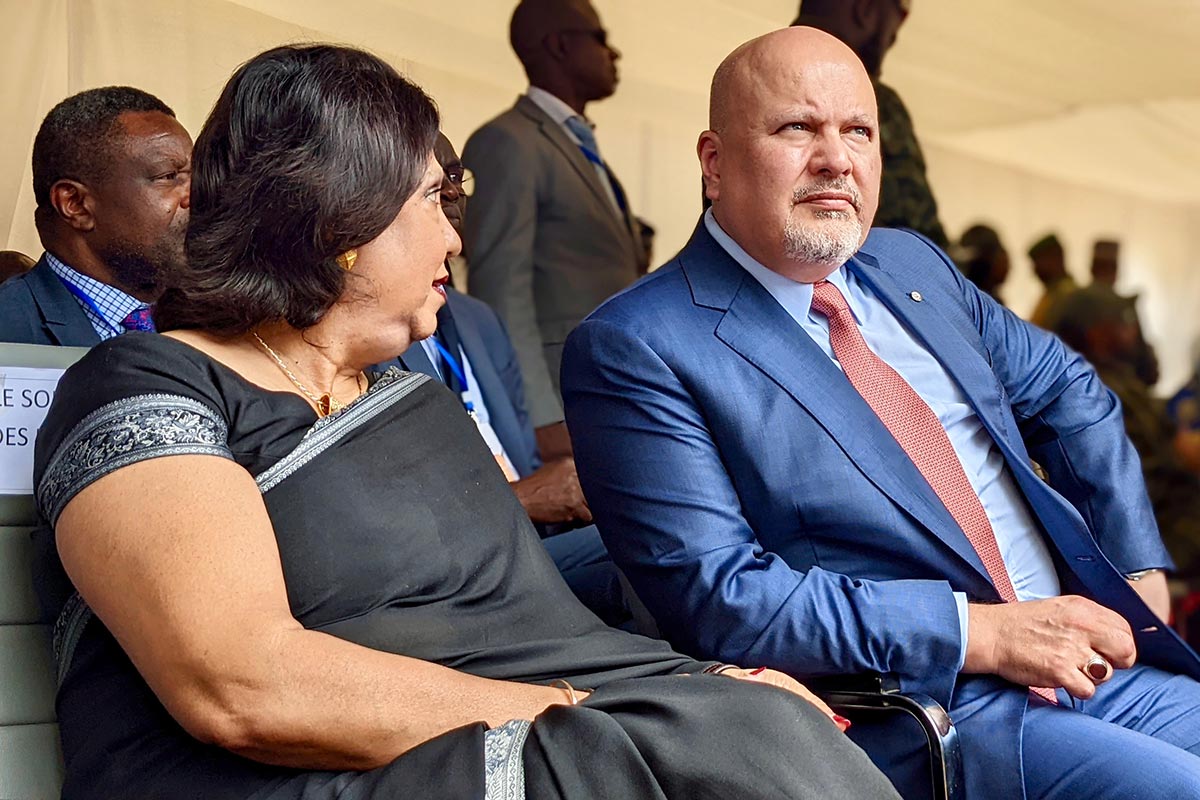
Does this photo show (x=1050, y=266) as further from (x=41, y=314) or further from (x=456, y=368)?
(x=41, y=314)

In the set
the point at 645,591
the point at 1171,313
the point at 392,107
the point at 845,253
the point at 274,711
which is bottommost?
the point at 1171,313

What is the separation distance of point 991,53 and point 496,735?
13.8ft

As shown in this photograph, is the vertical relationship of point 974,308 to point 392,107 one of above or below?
below

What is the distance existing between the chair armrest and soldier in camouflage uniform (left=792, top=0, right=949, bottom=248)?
2347 millimetres

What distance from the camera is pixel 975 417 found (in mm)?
2566

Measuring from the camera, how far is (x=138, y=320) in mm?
2889

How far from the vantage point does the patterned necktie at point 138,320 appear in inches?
113

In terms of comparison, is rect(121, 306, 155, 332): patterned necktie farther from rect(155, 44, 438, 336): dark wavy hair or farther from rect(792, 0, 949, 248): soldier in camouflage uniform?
rect(792, 0, 949, 248): soldier in camouflage uniform

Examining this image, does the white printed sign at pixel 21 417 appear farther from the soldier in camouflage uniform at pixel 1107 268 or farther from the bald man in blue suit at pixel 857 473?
the soldier in camouflage uniform at pixel 1107 268

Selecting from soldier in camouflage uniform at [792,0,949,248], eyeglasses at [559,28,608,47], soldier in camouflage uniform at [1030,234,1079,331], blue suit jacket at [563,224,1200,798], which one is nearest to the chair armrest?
blue suit jacket at [563,224,1200,798]

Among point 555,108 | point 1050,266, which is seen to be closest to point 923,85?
point 555,108

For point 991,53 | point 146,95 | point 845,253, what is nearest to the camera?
point 845,253

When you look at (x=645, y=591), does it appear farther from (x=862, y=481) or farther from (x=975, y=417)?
(x=975, y=417)

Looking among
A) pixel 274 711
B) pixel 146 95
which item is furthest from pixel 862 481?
pixel 146 95
